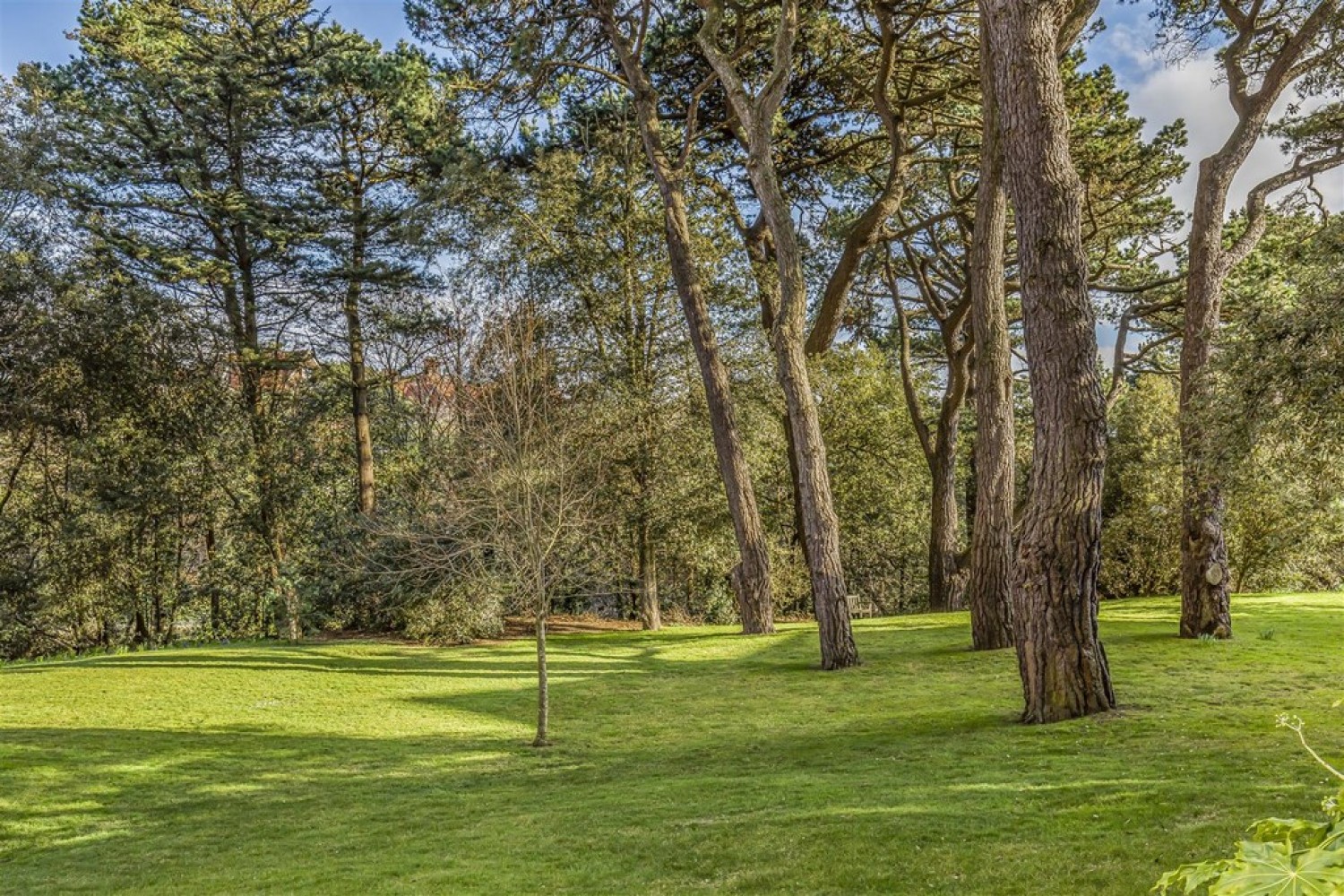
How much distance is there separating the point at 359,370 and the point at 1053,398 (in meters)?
16.1

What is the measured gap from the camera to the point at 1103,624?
1359cm

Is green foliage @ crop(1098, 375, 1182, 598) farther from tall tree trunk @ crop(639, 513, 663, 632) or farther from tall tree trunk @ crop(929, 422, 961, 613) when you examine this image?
Result: tall tree trunk @ crop(639, 513, 663, 632)

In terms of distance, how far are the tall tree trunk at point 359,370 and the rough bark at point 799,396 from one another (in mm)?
10582

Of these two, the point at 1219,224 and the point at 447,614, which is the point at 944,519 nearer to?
the point at 1219,224

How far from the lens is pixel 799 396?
11531 mm

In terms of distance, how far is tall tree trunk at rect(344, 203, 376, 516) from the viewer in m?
18.8

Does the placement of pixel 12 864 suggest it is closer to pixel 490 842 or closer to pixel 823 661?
pixel 490 842

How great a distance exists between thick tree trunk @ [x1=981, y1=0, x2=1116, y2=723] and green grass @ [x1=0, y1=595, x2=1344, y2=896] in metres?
0.47

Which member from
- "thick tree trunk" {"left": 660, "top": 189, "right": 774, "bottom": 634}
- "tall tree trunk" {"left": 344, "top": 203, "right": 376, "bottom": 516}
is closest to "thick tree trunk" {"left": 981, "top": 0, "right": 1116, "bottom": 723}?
"thick tree trunk" {"left": 660, "top": 189, "right": 774, "bottom": 634}

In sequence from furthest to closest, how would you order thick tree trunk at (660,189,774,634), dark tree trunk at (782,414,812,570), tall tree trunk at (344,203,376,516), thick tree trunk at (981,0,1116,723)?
1. tall tree trunk at (344,203,376,516)
2. dark tree trunk at (782,414,812,570)
3. thick tree trunk at (660,189,774,634)
4. thick tree trunk at (981,0,1116,723)

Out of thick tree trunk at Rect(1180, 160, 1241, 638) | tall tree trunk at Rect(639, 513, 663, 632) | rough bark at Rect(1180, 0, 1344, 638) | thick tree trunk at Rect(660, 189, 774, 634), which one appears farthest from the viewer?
tall tree trunk at Rect(639, 513, 663, 632)

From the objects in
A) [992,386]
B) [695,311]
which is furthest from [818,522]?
[695,311]

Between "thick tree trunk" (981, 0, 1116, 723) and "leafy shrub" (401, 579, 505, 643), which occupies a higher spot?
"thick tree trunk" (981, 0, 1116, 723)

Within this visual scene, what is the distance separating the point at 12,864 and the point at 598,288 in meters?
13.9
